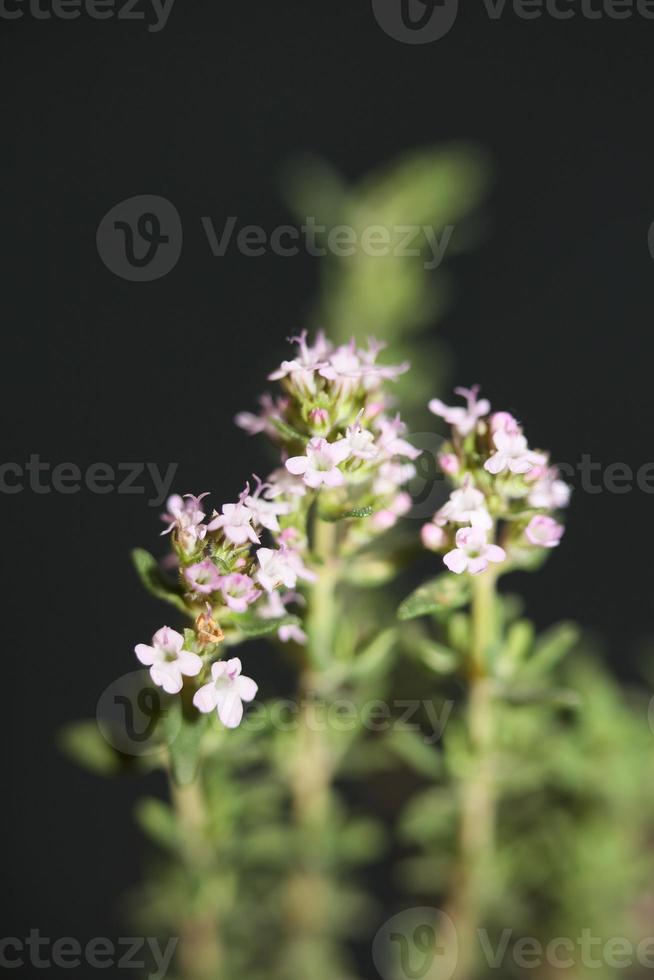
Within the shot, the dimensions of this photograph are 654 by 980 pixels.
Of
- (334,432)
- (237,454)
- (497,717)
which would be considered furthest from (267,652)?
(334,432)
